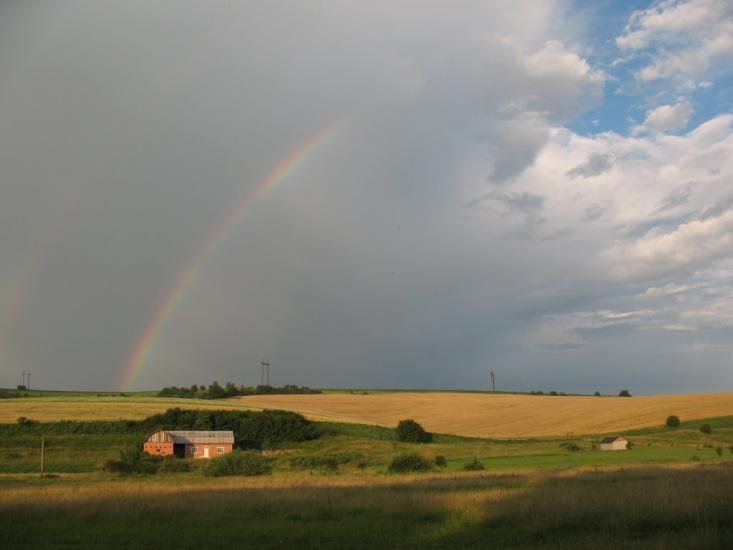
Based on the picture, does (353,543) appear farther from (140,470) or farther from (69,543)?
(140,470)

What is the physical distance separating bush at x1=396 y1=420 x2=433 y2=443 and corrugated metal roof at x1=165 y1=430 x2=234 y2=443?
1997 centimetres

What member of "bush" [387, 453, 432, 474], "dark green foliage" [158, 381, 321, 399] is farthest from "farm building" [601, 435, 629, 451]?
"dark green foliage" [158, 381, 321, 399]

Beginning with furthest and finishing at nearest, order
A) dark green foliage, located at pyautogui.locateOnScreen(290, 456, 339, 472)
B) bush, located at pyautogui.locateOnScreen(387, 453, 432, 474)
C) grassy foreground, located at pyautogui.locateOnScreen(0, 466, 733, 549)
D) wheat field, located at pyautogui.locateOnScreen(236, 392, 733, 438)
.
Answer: wheat field, located at pyautogui.locateOnScreen(236, 392, 733, 438) < dark green foliage, located at pyautogui.locateOnScreen(290, 456, 339, 472) < bush, located at pyautogui.locateOnScreen(387, 453, 432, 474) < grassy foreground, located at pyautogui.locateOnScreen(0, 466, 733, 549)

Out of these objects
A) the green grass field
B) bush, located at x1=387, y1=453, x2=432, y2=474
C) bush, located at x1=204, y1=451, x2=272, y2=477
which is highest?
the green grass field

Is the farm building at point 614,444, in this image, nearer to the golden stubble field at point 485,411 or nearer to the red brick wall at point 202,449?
→ the golden stubble field at point 485,411

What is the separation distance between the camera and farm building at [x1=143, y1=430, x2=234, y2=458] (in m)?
70.2

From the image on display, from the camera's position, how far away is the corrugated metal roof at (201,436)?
74000 millimetres

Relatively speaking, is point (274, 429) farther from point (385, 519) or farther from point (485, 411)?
point (385, 519)

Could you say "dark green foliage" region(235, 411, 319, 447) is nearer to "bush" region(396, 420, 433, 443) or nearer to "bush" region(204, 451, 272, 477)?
"bush" region(396, 420, 433, 443)

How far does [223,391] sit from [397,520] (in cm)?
13433

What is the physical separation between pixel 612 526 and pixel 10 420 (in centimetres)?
7964

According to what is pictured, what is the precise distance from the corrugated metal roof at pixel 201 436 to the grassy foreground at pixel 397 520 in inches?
2213

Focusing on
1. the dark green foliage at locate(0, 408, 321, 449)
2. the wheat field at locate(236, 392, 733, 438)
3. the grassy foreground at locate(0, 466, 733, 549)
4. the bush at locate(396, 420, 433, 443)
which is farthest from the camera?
the wheat field at locate(236, 392, 733, 438)

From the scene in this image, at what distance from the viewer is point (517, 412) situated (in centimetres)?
10650
